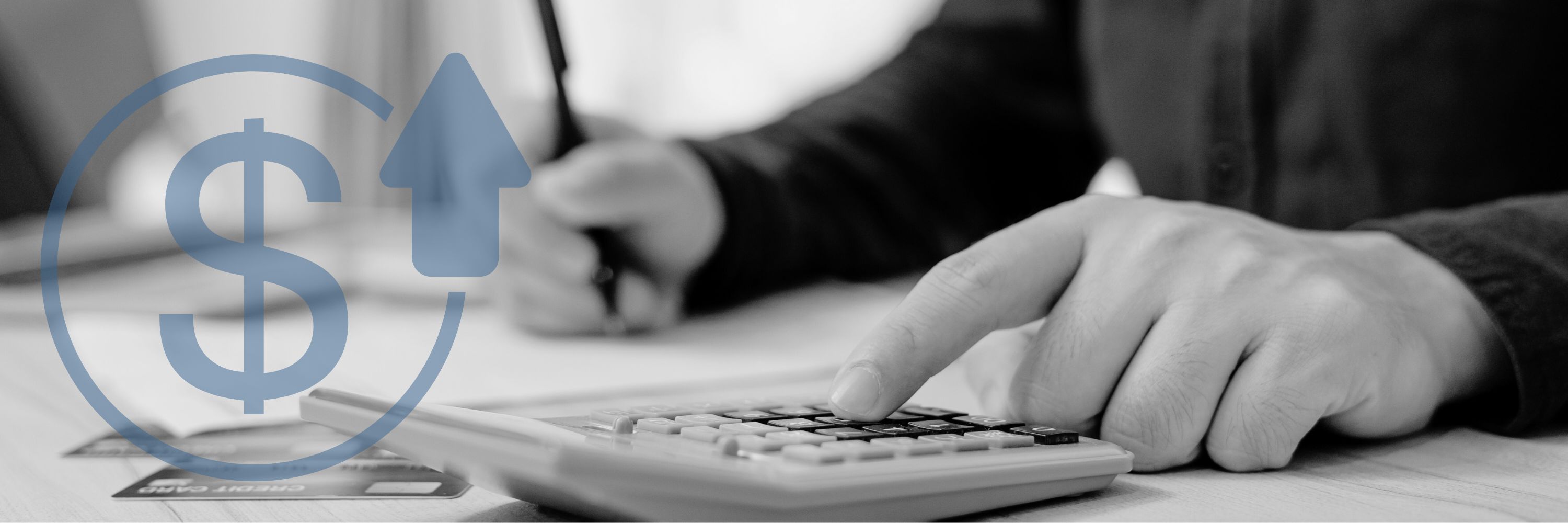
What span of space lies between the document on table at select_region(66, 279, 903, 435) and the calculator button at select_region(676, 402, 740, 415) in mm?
155

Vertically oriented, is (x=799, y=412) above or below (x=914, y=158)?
below

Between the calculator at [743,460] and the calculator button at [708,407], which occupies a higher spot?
the calculator button at [708,407]

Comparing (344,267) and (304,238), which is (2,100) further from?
(344,267)

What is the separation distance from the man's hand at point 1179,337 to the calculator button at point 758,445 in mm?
46

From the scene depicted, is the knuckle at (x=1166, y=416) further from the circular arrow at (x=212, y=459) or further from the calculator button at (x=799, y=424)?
the circular arrow at (x=212, y=459)

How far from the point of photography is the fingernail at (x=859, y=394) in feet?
0.98

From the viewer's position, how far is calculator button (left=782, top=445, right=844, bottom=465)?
240 mm

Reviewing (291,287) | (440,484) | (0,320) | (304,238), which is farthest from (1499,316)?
(304,238)

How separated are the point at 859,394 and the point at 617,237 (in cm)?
43

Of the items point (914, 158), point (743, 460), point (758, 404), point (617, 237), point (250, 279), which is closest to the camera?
point (743, 460)

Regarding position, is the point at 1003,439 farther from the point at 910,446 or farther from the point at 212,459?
the point at 212,459

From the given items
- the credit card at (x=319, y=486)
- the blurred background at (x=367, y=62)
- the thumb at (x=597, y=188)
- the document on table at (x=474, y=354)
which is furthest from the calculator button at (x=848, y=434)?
the blurred background at (x=367, y=62)

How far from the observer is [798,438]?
267 millimetres
